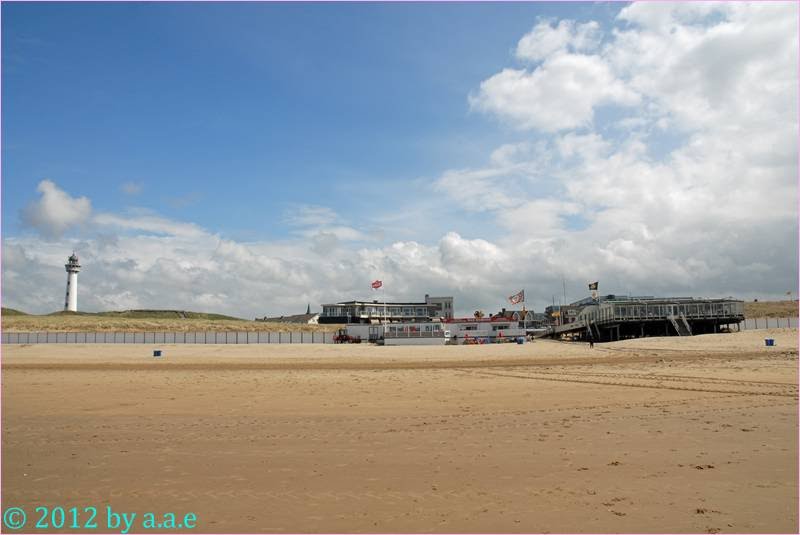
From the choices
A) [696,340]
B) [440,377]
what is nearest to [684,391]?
[440,377]

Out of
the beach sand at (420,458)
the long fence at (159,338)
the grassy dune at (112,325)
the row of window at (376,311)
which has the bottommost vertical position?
the beach sand at (420,458)

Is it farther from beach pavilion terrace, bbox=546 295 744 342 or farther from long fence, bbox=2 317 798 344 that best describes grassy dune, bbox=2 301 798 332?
beach pavilion terrace, bbox=546 295 744 342

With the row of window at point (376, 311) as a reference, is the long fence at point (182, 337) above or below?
below

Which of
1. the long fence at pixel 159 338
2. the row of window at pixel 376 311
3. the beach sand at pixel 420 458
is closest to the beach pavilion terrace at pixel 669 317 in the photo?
the long fence at pixel 159 338

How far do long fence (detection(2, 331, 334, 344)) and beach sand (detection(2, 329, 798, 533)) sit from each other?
53476 mm

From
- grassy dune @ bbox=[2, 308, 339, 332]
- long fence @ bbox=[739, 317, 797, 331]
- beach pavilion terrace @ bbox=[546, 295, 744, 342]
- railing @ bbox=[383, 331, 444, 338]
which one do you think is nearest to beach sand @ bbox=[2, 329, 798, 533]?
beach pavilion terrace @ bbox=[546, 295, 744, 342]

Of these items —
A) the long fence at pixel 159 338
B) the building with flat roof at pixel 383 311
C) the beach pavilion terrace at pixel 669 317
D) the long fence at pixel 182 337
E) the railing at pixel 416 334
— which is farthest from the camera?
the building with flat roof at pixel 383 311

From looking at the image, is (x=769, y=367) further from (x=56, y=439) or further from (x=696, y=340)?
(x=56, y=439)

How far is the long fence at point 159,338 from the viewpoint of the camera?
218ft

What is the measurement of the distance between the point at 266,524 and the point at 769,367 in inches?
1083

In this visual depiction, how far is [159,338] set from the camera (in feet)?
229

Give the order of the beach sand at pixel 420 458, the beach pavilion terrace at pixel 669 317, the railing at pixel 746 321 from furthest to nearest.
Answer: the railing at pixel 746 321 → the beach pavilion terrace at pixel 669 317 → the beach sand at pixel 420 458

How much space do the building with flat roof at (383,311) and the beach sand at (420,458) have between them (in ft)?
340

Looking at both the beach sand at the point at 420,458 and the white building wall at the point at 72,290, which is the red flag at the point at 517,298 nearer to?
the beach sand at the point at 420,458
